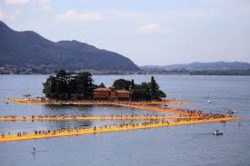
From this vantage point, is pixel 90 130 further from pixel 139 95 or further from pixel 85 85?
pixel 139 95

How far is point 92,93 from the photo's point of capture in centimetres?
13938

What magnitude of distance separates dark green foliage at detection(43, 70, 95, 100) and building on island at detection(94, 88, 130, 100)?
1.51m

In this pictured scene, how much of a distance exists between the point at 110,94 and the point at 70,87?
384 inches

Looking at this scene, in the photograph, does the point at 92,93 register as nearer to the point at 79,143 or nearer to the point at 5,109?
the point at 5,109

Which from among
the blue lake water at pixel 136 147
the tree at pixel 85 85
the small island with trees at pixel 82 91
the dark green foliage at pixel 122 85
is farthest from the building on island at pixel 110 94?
the blue lake water at pixel 136 147

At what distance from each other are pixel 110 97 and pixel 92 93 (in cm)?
453

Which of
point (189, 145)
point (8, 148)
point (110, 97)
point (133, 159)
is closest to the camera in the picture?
point (133, 159)

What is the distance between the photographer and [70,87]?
13888cm

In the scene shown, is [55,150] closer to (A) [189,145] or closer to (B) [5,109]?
(A) [189,145]

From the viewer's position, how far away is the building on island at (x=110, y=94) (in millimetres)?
138625

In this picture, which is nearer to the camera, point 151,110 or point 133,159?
point 133,159

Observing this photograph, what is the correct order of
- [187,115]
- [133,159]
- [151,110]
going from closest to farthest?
[133,159] < [187,115] < [151,110]

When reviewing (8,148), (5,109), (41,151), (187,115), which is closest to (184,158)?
(41,151)

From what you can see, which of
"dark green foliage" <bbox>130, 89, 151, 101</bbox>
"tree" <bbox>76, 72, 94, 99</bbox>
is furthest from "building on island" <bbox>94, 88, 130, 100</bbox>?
"tree" <bbox>76, 72, 94, 99</bbox>
